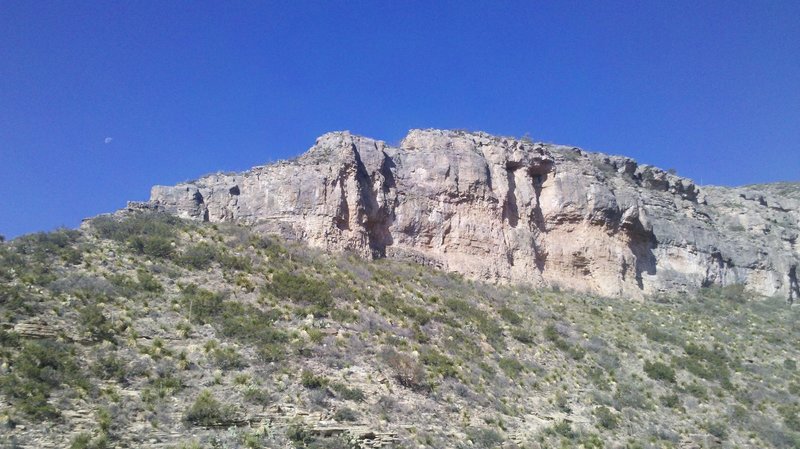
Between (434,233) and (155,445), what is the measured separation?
22.1 metres

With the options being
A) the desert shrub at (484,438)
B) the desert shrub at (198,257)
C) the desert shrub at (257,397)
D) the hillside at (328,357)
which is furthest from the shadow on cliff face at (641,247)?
the desert shrub at (257,397)

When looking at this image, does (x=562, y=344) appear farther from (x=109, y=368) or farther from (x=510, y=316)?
(x=109, y=368)

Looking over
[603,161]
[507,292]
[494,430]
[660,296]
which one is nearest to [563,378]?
[494,430]

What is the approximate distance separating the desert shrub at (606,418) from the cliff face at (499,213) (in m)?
12.1

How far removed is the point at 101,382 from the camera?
53.4 feet

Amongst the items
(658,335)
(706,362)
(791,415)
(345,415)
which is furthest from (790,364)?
(345,415)

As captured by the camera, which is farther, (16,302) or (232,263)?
(232,263)

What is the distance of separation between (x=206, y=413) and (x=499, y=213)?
23.2 m

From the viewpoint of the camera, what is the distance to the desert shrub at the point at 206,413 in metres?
15.8

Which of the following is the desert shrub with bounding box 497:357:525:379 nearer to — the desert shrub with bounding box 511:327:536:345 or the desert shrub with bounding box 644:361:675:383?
the desert shrub with bounding box 511:327:536:345

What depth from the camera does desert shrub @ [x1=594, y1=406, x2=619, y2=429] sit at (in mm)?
22062

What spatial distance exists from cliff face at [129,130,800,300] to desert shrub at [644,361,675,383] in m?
9.07

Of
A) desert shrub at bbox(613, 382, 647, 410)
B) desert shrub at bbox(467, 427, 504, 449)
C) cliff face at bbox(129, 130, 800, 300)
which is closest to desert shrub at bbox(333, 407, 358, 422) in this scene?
desert shrub at bbox(467, 427, 504, 449)

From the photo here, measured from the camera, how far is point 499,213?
3609 centimetres
